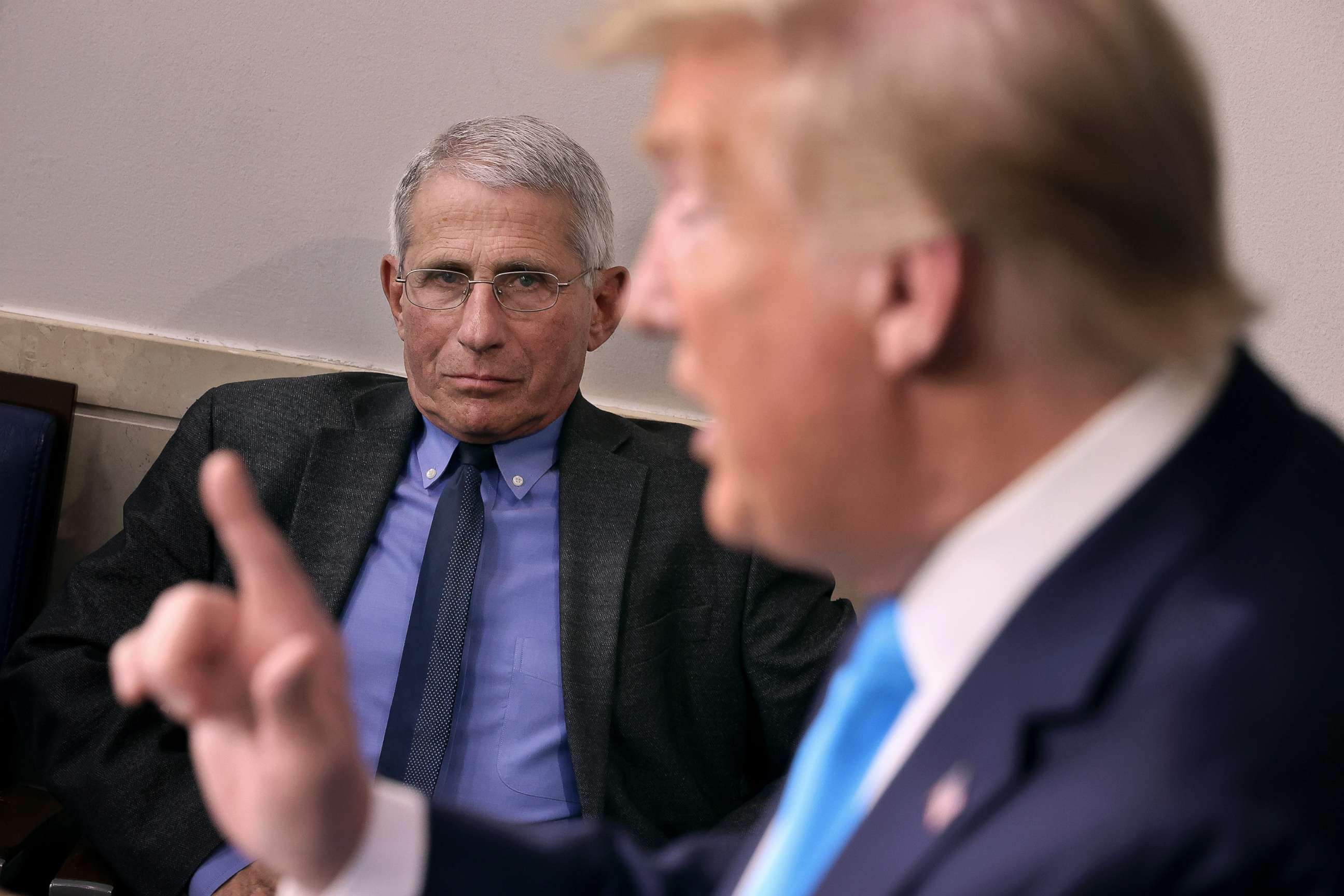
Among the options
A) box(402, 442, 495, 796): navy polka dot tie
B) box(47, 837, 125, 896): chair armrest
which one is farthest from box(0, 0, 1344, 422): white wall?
box(47, 837, 125, 896): chair armrest

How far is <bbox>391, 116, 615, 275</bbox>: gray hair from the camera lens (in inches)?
71.1

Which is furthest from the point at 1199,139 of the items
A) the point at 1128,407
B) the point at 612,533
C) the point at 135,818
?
the point at 135,818

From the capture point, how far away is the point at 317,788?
0.62m

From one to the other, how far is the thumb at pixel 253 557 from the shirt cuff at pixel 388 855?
0.14 meters

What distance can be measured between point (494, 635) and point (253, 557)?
3.86 feet

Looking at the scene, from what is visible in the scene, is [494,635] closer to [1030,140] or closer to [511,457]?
[511,457]

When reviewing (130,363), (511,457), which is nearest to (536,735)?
(511,457)

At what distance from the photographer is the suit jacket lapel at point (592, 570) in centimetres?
167

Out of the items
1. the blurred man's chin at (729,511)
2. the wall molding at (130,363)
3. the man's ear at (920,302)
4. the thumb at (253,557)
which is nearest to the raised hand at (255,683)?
the thumb at (253,557)

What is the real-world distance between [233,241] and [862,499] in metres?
1.82

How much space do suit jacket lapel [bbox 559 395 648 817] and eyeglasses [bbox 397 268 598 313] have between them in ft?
0.66

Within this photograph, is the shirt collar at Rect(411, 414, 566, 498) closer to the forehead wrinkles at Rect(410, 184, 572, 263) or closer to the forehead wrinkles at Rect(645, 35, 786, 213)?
the forehead wrinkles at Rect(410, 184, 572, 263)

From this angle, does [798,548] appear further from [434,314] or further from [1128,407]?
[434,314]

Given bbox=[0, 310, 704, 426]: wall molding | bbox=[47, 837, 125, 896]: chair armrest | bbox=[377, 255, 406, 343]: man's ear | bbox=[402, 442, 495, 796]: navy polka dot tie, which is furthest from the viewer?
bbox=[0, 310, 704, 426]: wall molding
